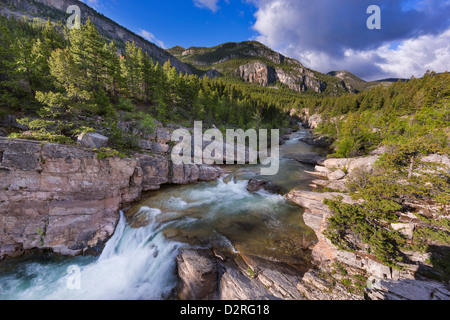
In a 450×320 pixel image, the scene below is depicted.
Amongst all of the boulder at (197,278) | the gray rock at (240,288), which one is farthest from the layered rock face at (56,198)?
the gray rock at (240,288)

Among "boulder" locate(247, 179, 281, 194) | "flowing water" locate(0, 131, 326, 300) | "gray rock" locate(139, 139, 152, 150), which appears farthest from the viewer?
"gray rock" locate(139, 139, 152, 150)

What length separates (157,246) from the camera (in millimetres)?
9227

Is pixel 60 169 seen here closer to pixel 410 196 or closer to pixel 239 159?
pixel 239 159

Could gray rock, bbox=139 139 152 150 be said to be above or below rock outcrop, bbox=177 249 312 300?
above

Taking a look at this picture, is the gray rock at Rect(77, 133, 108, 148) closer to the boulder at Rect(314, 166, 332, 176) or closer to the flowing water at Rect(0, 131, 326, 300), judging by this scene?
the flowing water at Rect(0, 131, 326, 300)

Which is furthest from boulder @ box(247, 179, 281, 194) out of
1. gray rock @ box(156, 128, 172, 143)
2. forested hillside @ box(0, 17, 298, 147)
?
forested hillside @ box(0, 17, 298, 147)

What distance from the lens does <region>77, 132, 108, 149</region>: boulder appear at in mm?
12102

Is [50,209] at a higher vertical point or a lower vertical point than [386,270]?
higher

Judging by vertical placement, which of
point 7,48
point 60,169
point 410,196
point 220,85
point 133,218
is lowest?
point 133,218

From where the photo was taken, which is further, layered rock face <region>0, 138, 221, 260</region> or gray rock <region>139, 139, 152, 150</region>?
gray rock <region>139, 139, 152, 150</region>

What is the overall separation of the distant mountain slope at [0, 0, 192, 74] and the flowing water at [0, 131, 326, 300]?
131876 mm
